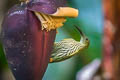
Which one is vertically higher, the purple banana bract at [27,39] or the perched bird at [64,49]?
the purple banana bract at [27,39]

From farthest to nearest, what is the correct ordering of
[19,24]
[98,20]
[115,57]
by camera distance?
[115,57] → [98,20] → [19,24]

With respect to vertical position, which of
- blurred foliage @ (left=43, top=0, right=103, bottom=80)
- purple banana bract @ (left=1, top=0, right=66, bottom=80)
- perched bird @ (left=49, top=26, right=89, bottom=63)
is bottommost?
blurred foliage @ (left=43, top=0, right=103, bottom=80)

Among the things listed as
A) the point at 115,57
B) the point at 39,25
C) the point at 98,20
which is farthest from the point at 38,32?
the point at 115,57

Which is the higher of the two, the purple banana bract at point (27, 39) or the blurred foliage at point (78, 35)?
the purple banana bract at point (27, 39)

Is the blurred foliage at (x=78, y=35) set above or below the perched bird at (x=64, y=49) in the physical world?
below

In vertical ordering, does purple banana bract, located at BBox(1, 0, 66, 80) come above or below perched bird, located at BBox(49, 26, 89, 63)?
above

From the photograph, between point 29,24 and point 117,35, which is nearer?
point 29,24

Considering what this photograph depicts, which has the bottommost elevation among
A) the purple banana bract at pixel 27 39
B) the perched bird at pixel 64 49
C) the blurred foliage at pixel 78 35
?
the blurred foliage at pixel 78 35

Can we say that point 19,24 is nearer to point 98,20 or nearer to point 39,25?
point 39,25
